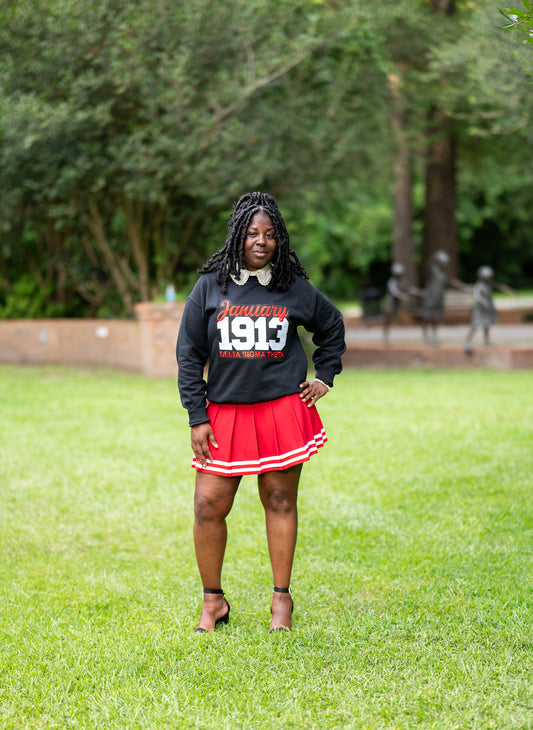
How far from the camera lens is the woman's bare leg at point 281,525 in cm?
387

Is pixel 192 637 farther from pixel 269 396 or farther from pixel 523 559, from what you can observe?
pixel 523 559

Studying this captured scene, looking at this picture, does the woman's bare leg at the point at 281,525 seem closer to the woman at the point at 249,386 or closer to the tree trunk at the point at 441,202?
the woman at the point at 249,386

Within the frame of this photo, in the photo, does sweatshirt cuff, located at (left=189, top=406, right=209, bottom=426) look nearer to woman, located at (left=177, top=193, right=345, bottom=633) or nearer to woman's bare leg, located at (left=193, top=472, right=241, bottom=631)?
woman, located at (left=177, top=193, right=345, bottom=633)

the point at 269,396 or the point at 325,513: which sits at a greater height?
the point at 269,396

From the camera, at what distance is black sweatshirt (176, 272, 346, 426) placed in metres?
3.75

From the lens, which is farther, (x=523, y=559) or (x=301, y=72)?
(x=301, y=72)

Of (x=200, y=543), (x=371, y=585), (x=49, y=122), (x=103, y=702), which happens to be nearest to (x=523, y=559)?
(x=371, y=585)

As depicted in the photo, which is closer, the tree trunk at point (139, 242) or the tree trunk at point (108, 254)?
the tree trunk at point (139, 242)

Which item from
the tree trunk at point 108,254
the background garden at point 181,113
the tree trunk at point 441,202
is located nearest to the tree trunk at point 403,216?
the tree trunk at point 441,202

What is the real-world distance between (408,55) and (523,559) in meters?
16.0

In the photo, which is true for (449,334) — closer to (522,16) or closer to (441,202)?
(441,202)

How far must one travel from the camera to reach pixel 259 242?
3.76 metres

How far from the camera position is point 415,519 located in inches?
224

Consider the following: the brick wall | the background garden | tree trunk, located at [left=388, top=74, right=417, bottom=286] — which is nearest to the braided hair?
the background garden
